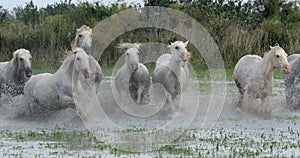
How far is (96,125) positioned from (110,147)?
259cm

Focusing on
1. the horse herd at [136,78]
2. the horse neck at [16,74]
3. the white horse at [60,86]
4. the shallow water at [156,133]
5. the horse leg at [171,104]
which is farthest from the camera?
the horse neck at [16,74]

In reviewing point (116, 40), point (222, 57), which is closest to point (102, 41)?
point (116, 40)

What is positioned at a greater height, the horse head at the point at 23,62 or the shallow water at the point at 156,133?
the horse head at the point at 23,62

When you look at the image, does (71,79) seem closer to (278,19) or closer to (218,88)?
(218,88)

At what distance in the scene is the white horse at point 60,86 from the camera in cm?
1300

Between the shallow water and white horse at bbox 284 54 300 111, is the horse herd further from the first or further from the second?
the shallow water

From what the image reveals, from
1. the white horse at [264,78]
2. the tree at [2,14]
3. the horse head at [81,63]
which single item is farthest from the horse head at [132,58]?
the tree at [2,14]

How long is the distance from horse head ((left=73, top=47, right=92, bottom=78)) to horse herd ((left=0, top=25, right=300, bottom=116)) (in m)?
0.12

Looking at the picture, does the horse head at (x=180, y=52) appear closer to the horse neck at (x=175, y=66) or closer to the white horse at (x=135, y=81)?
the horse neck at (x=175, y=66)

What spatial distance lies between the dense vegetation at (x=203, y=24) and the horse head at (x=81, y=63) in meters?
12.1

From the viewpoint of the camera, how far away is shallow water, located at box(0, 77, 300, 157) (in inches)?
396

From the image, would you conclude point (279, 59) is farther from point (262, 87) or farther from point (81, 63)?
point (81, 63)

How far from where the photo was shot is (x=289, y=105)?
15641mm

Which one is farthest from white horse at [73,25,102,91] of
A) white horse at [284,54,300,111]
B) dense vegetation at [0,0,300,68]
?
dense vegetation at [0,0,300,68]
